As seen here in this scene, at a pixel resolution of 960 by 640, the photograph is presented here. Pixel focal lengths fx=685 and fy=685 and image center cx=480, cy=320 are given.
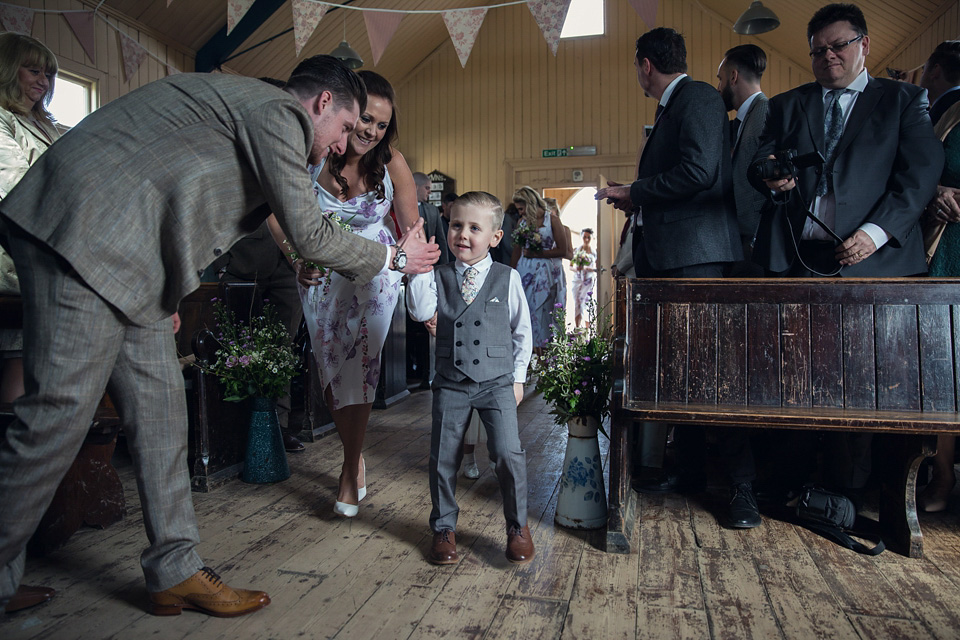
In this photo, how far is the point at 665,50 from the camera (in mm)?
2734

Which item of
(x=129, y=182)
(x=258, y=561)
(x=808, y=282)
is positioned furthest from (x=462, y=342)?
(x=808, y=282)

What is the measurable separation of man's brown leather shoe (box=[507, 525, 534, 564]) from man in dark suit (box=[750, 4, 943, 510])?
50.6 inches

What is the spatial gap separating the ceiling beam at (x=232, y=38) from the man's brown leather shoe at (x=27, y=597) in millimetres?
6825

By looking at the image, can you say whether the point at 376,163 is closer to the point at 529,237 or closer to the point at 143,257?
the point at 143,257

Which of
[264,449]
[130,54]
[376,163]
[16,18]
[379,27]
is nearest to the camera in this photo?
[376,163]

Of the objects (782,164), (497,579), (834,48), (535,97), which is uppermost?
(535,97)

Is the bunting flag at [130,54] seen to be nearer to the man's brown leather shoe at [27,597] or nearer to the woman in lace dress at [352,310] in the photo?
the woman in lace dress at [352,310]

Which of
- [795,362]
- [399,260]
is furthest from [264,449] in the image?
[795,362]

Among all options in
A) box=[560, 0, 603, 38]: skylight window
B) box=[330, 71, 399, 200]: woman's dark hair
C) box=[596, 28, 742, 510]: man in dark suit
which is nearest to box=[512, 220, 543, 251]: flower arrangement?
box=[596, 28, 742, 510]: man in dark suit

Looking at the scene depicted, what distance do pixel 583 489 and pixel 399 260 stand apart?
107 cm

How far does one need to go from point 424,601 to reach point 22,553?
0.98 metres

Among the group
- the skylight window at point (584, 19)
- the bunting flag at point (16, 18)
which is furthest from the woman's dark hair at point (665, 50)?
the skylight window at point (584, 19)

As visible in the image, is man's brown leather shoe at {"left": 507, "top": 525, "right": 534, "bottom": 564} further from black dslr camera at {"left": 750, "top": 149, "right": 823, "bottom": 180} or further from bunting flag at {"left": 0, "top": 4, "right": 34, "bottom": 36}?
bunting flag at {"left": 0, "top": 4, "right": 34, "bottom": 36}

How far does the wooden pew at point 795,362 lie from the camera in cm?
223
